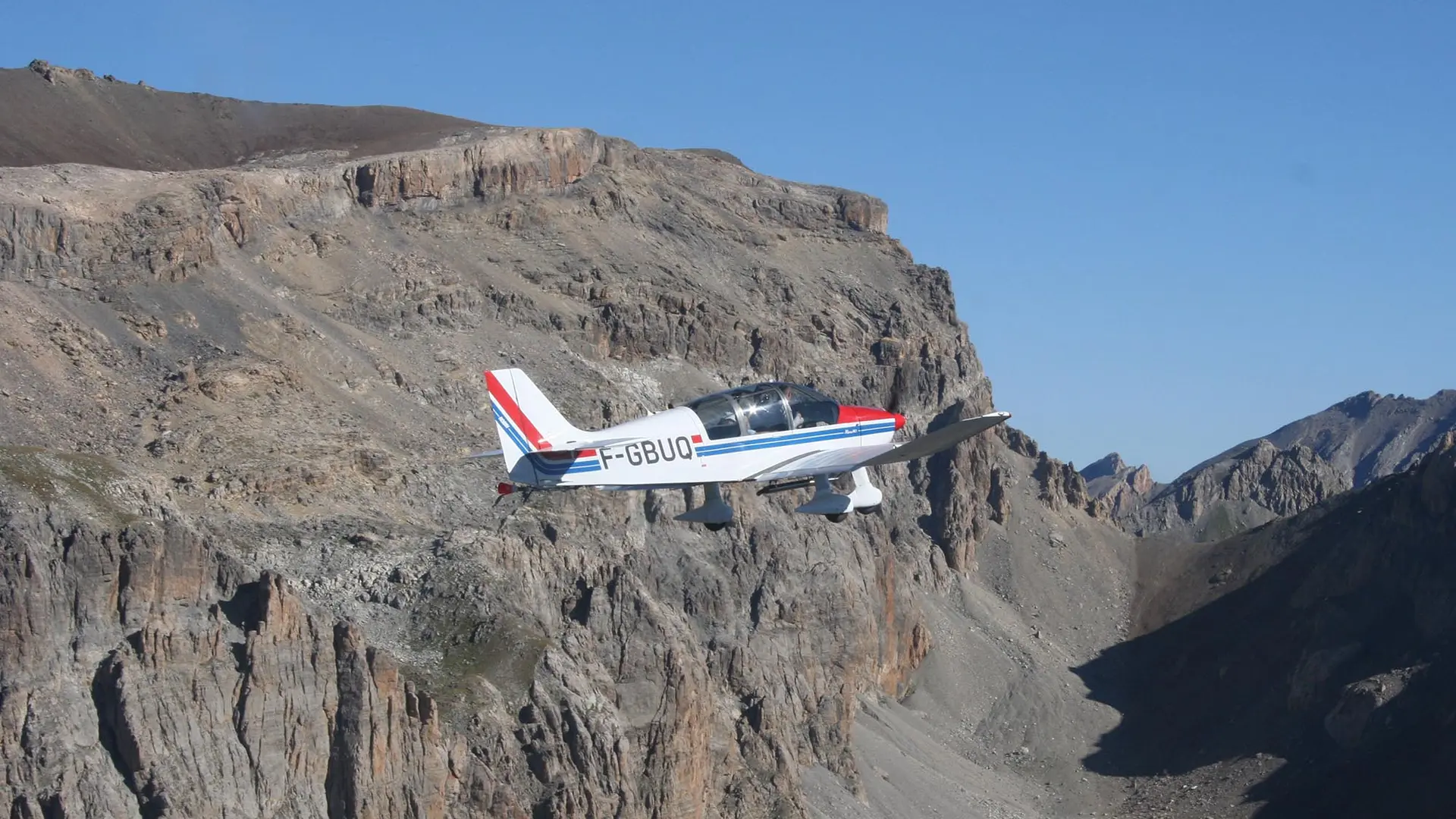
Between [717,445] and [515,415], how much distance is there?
6744mm

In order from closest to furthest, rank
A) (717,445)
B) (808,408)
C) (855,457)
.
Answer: (717,445), (855,457), (808,408)

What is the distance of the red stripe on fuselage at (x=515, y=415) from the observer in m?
57.1

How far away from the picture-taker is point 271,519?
3821 inches

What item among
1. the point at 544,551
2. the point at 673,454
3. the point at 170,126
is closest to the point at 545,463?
the point at 673,454

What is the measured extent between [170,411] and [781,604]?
46.8 m

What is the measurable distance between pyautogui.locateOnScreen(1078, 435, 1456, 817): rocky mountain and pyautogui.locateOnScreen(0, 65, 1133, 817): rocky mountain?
5026mm

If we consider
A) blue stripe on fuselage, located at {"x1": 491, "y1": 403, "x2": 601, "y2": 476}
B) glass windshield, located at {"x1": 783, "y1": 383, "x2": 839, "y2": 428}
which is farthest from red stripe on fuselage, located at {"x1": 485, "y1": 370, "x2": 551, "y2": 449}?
glass windshield, located at {"x1": 783, "y1": 383, "x2": 839, "y2": 428}

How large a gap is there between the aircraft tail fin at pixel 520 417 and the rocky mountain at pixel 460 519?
1063 inches

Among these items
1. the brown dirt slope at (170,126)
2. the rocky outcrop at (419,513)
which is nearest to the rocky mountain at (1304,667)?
the rocky outcrop at (419,513)

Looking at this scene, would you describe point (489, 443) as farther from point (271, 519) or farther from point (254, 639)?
point (254, 639)

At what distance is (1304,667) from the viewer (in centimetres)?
15500

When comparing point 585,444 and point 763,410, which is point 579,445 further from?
point 763,410

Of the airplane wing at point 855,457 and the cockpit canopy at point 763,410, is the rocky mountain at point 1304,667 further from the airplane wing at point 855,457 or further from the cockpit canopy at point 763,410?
the cockpit canopy at point 763,410

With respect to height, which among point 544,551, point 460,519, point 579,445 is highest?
point 460,519
